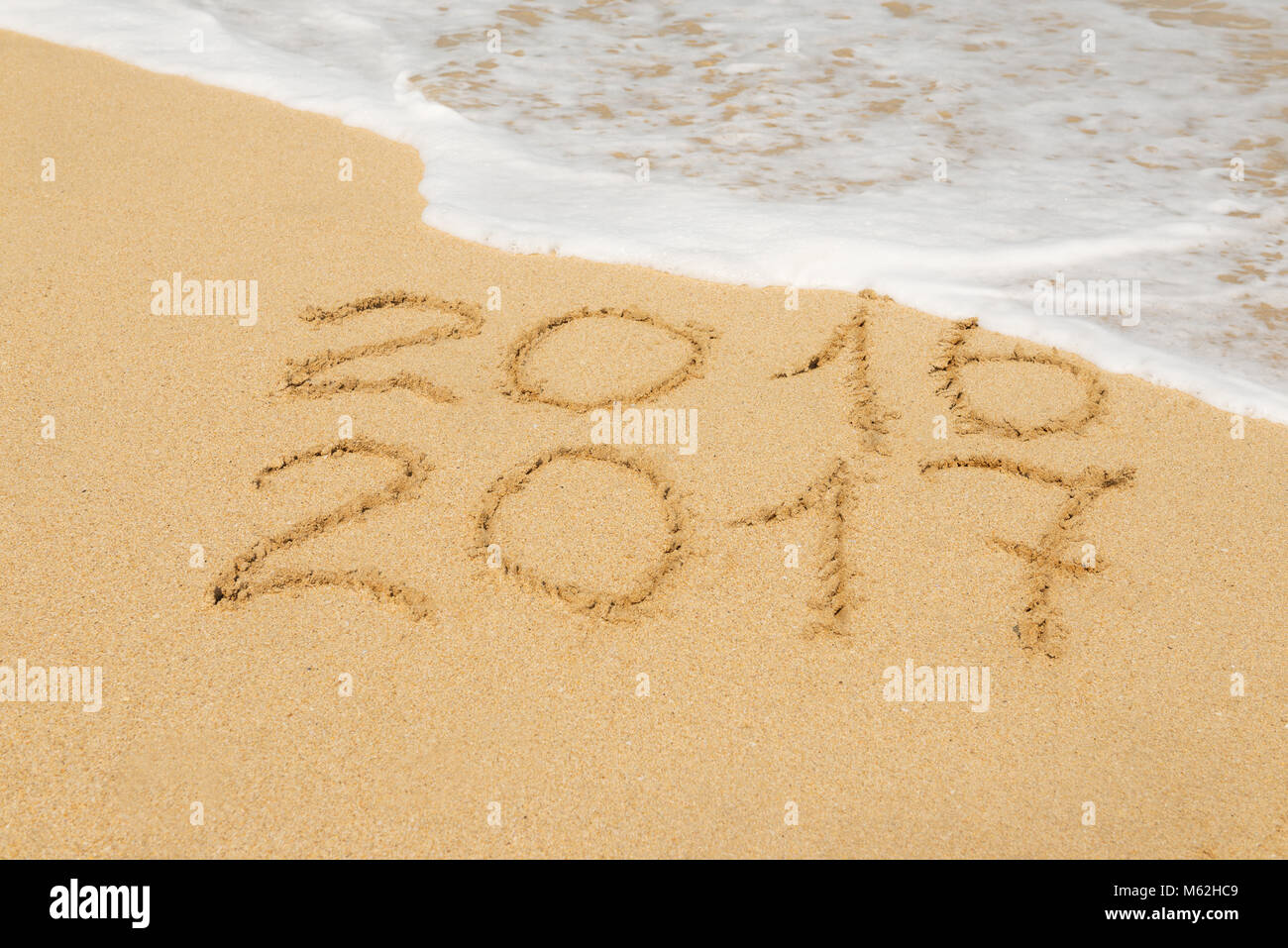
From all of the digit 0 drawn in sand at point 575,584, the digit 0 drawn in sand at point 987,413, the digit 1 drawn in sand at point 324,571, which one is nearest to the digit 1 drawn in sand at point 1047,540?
the digit 0 drawn in sand at point 987,413

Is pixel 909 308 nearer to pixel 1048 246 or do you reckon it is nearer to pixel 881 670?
pixel 1048 246

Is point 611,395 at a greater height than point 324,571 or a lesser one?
greater

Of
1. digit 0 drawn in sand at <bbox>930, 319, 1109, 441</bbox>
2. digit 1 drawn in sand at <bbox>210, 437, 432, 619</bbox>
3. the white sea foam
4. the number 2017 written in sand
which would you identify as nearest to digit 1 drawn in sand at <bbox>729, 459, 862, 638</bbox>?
the number 2017 written in sand

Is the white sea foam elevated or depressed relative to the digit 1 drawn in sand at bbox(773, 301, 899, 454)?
elevated

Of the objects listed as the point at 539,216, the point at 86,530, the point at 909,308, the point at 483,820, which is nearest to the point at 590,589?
the point at 483,820

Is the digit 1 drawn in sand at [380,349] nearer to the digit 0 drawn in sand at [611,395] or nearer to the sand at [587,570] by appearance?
the sand at [587,570]

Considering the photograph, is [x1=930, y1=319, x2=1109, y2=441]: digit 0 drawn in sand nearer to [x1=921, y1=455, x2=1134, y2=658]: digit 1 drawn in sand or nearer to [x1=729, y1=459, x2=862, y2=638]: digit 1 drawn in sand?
[x1=921, y1=455, x2=1134, y2=658]: digit 1 drawn in sand

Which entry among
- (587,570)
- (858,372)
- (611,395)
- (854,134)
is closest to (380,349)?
(611,395)

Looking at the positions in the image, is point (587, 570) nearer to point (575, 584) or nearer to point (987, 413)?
point (575, 584)
